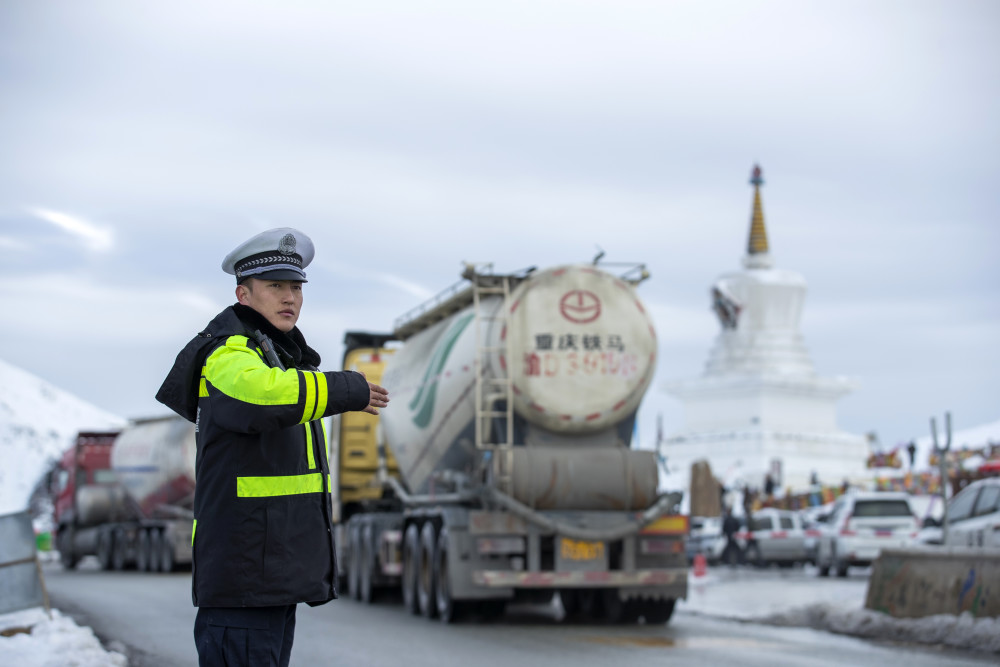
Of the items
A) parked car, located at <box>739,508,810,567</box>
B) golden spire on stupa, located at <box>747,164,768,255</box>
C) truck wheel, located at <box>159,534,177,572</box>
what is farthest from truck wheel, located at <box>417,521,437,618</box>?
golden spire on stupa, located at <box>747,164,768,255</box>

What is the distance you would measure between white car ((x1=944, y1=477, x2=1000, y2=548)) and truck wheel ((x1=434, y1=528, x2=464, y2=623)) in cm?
621

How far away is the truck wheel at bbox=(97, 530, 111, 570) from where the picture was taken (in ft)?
108

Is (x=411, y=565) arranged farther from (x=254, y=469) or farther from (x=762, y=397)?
(x=762, y=397)

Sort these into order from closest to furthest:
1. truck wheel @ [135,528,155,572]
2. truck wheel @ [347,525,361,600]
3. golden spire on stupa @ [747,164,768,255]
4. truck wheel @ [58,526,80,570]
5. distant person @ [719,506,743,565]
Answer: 1. truck wheel @ [347,525,361,600]
2. truck wheel @ [135,528,155,572]
3. distant person @ [719,506,743,565]
4. truck wheel @ [58,526,80,570]
5. golden spire on stupa @ [747,164,768,255]

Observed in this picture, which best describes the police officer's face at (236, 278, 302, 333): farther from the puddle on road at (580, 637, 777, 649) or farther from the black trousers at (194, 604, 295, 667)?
the puddle on road at (580, 637, 777, 649)

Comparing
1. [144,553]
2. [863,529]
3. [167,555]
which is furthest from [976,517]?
[144,553]

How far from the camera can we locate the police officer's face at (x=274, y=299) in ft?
14.1

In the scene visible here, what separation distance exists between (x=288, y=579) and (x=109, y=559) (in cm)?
3050

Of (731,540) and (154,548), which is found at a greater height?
(731,540)

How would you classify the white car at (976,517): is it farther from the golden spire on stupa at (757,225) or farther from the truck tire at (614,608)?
the golden spire on stupa at (757,225)

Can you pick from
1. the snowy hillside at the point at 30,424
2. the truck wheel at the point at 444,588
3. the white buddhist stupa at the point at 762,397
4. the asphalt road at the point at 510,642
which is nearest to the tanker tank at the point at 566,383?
the truck wheel at the point at 444,588

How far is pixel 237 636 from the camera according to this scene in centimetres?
399

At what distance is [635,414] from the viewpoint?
14.5 metres

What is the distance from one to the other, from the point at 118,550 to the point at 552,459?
21199mm
